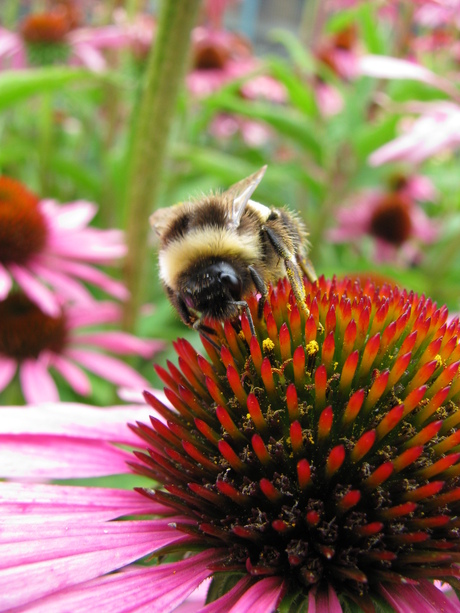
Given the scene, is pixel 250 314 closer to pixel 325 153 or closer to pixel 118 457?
pixel 118 457

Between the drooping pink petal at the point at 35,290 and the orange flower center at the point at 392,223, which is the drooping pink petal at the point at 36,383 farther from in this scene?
the orange flower center at the point at 392,223

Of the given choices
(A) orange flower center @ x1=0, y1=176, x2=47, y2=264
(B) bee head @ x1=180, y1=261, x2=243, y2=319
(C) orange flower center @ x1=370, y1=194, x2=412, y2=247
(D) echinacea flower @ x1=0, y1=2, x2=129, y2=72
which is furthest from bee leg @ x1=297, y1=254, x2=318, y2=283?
(C) orange flower center @ x1=370, y1=194, x2=412, y2=247

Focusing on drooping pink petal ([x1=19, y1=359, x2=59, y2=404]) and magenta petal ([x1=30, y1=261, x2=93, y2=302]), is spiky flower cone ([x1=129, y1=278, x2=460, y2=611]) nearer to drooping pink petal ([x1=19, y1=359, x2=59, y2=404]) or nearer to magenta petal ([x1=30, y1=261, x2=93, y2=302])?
drooping pink petal ([x1=19, y1=359, x2=59, y2=404])

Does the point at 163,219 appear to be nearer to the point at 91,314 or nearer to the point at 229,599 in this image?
the point at 229,599

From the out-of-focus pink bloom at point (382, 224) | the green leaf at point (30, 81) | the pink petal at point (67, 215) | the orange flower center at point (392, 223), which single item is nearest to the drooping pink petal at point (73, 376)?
the pink petal at point (67, 215)

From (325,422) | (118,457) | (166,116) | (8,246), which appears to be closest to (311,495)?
(325,422)

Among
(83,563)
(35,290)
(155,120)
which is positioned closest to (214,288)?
(83,563)
